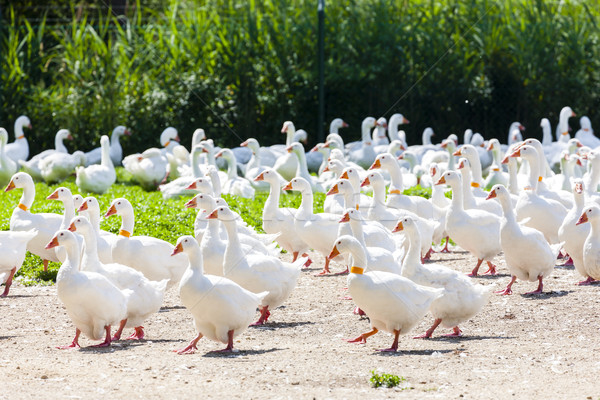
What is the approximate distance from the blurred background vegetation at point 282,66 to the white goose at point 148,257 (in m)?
11.2

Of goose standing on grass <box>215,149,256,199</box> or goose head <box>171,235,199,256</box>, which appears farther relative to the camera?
goose standing on grass <box>215,149,256,199</box>

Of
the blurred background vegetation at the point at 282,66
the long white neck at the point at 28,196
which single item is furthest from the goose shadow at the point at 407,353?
the blurred background vegetation at the point at 282,66

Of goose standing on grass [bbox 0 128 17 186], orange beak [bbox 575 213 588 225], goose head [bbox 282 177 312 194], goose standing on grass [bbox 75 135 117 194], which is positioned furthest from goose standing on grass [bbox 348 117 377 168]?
orange beak [bbox 575 213 588 225]

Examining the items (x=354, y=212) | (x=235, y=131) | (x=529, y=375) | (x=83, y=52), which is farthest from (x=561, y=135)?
(x=529, y=375)

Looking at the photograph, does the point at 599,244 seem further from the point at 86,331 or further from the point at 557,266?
the point at 86,331

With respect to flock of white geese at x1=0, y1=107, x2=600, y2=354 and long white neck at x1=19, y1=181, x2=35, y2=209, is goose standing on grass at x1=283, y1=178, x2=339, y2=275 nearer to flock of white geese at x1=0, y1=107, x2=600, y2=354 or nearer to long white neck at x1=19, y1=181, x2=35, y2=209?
flock of white geese at x1=0, y1=107, x2=600, y2=354

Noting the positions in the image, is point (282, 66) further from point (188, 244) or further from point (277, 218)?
point (188, 244)

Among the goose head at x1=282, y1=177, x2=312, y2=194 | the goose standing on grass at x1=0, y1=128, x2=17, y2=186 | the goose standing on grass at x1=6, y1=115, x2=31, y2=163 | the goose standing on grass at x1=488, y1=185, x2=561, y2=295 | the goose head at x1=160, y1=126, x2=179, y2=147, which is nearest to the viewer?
the goose standing on grass at x1=488, y1=185, x2=561, y2=295

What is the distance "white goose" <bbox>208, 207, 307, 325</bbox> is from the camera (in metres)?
7.63

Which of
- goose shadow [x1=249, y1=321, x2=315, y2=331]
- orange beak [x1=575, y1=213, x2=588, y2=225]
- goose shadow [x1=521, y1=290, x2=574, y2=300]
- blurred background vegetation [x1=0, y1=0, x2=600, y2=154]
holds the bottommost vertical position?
goose shadow [x1=249, y1=321, x2=315, y2=331]

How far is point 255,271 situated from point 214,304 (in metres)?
0.98

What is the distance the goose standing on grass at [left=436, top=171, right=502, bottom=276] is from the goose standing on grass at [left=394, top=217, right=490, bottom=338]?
214 centimetres

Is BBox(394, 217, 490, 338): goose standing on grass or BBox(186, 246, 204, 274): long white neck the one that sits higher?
BBox(186, 246, 204, 274): long white neck

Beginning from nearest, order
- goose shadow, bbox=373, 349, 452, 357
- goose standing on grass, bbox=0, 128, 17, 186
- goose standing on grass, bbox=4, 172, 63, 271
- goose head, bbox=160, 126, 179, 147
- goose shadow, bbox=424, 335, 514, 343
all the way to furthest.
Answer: goose shadow, bbox=373, 349, 452, 357 → goose shadow, bbox=424, 335, 514, 343 → goose standing on grass, bbox=4, 172, 63, 271 → goose standing on grass, bbox=0, 128, 17, 186 → goose head, bbox=160, 126, 179, 147
